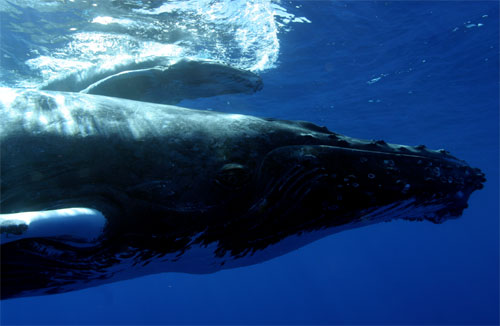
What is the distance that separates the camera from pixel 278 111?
26.7 metres

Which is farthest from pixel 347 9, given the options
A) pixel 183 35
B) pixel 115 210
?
pixel 115 210

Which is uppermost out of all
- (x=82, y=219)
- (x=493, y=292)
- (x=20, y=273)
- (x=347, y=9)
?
(x=493, y=292)

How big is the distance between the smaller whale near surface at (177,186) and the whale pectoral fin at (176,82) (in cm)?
245

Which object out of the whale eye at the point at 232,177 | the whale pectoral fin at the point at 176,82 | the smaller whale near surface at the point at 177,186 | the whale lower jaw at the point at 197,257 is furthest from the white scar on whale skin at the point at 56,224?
the whale pectoral fin at the point at 176,82

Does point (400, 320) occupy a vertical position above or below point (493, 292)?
below

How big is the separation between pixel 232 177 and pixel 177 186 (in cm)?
47

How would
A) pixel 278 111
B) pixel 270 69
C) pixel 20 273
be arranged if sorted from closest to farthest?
pixel 20 273, pixel 270 69, pixel 278 111

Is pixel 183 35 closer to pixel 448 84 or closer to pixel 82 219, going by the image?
pixel 82 219

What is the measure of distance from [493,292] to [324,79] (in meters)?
105

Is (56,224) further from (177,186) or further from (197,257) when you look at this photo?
(197,257)

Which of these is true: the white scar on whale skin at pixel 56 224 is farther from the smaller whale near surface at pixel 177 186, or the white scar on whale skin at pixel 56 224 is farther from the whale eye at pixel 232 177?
the whale eye at pixel 232 177

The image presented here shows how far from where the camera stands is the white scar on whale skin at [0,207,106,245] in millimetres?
1867

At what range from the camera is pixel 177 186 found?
8.89ft

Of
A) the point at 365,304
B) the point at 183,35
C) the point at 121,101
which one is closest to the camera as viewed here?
the point at 121,101
